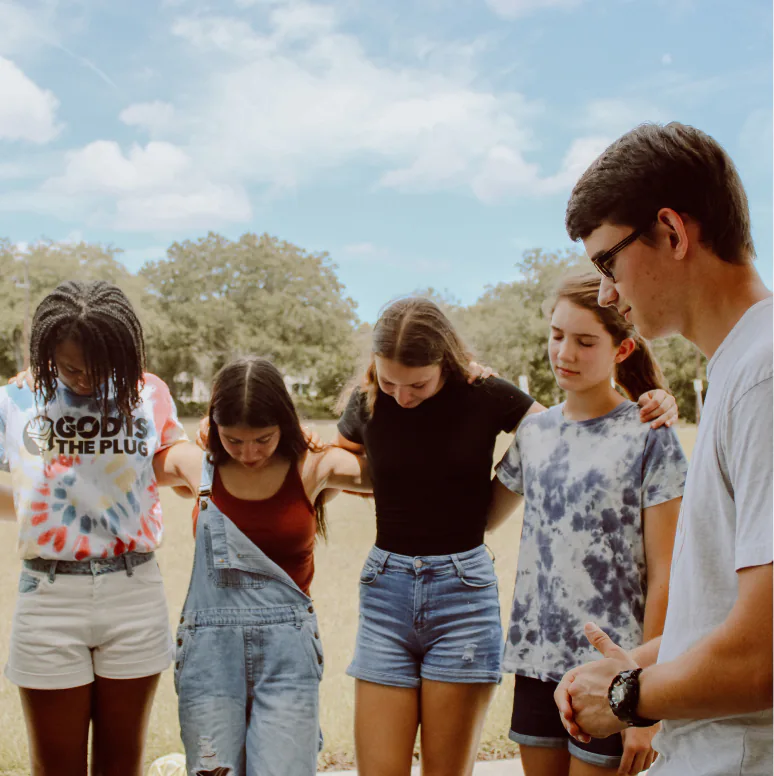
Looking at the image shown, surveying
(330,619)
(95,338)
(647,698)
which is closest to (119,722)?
(95,338)

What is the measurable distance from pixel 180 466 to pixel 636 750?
1264 mm

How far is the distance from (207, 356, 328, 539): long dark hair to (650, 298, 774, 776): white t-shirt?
1.17 meters

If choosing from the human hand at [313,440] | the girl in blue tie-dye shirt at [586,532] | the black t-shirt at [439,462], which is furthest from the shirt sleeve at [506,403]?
the human hand at [313,440]

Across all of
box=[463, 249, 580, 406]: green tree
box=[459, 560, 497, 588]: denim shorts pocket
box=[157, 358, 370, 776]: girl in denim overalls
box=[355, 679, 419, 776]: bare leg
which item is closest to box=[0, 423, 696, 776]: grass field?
box=[157, 358, 370, 776]: girl in denim overalls

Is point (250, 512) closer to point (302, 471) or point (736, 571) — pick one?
point (302, 471)

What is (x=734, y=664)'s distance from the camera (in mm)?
848

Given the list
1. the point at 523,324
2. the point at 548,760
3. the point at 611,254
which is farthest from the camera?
the point at 523,324

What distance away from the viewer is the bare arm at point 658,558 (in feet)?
5.47

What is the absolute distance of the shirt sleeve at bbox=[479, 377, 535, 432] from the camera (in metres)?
2.04

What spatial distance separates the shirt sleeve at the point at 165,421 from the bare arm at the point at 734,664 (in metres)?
1.52

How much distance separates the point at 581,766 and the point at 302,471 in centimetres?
93

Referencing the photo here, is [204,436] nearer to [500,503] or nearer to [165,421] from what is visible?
[165,421]

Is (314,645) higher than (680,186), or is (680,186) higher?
(680,186)

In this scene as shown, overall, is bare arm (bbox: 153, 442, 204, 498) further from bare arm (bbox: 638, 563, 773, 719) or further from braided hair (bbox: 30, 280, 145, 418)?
bare arm (bbox: 638, 563, 773, 719)
